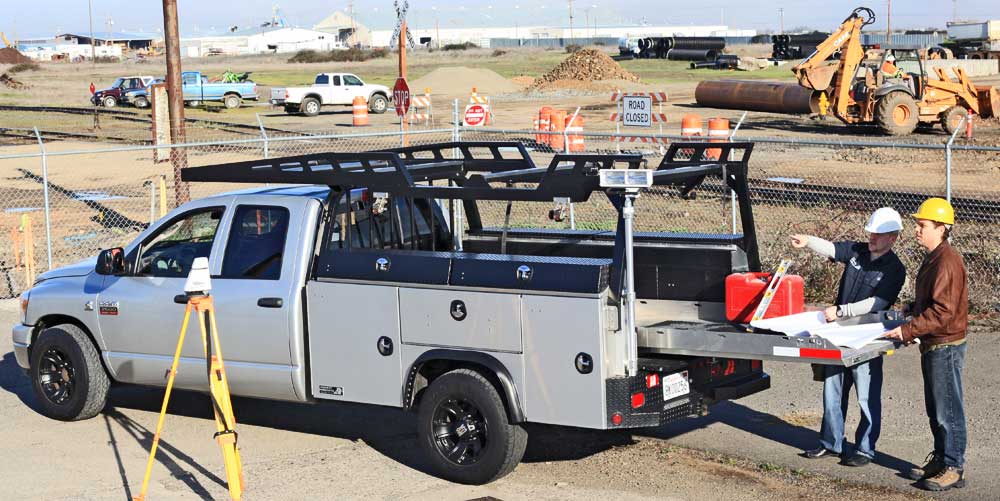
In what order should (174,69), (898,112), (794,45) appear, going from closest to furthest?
1. (174,69)
2. (898,112)
3. (794,45)

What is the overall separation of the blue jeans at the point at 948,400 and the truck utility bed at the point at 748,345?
0.28m

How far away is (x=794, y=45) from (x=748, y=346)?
2746 inches

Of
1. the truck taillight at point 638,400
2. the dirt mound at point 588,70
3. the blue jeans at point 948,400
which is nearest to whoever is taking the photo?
the truck taillight at point 638,400

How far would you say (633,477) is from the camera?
26.0 feet

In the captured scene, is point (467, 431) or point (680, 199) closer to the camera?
point (467, 431)

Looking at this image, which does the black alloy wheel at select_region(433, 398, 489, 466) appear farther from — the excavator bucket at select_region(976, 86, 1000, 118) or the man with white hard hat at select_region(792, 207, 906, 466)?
the excavator bucket at select_region(976, 86, 1000, 118)

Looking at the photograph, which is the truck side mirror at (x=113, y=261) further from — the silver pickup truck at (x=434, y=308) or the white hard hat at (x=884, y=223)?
the white hard hat at (x=884, y=223)

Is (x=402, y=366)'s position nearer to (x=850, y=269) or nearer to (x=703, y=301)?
(x=703, y=301)

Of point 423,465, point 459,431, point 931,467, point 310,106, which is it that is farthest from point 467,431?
point 310,106

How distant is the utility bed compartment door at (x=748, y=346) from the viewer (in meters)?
7.14

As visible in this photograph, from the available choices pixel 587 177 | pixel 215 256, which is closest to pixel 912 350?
pixel 587 177

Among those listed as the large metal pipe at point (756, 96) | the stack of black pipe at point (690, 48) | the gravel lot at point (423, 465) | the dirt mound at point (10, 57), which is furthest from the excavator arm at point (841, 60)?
the dirt mound at point (10, 57)

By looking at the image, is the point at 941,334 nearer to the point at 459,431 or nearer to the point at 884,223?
the point at 884,223

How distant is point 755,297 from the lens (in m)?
7.72
